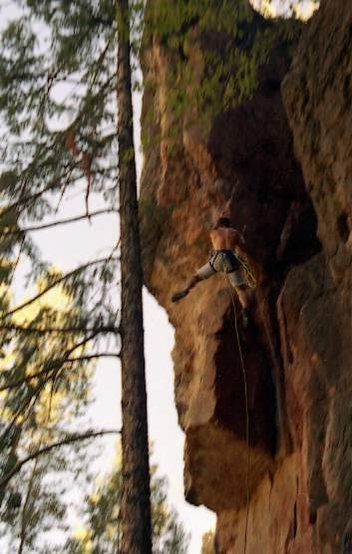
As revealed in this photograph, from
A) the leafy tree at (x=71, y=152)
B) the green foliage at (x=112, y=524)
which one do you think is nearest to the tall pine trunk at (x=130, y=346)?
the leafy tree at (x=71, y=152)

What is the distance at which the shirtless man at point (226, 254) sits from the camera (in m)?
9.57

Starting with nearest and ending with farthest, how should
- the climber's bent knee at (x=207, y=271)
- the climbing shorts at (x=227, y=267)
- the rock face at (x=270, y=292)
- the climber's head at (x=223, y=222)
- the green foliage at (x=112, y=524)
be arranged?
the rock face at (x=270, y=292)
the climbing shorts at (x=227, y=267)
the climber's head at (x=223, y=222)
the climber's bent knee at (x=207, y=271)
the green foliage at (x=112, y=524)

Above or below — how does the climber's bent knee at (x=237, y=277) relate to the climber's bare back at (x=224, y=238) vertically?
below

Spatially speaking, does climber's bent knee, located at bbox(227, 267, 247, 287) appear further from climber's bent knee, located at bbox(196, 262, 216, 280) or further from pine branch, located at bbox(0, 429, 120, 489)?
pine branch, located at bbox(0, 429, 120, 489)

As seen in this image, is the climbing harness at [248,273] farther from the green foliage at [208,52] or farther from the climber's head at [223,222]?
the green foliage at [208,52]


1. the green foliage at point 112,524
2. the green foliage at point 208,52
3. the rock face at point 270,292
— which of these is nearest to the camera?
the rock face at point 270,292

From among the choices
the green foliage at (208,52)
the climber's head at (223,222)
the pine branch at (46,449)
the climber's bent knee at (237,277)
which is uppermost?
the green foliage at (208,52)

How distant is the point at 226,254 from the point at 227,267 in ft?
0.64

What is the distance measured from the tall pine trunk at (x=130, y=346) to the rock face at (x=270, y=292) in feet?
2.17

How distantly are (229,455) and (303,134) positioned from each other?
209 inches

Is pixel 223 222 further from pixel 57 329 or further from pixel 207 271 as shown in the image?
pixel 57 329

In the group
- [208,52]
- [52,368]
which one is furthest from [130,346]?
[208,52]

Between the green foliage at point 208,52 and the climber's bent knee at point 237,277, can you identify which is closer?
the green foliage at point 208,52

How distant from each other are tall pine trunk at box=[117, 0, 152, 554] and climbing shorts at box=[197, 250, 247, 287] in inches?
65.7
